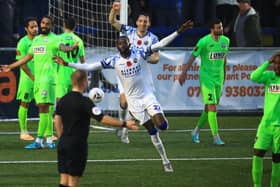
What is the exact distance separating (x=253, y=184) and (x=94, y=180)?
2426mm

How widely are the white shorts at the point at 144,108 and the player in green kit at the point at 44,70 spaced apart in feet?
9.58

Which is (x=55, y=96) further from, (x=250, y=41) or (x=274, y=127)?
(x=250, y=41)

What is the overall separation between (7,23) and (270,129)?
14689 mm

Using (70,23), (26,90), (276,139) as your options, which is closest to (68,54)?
(70,23)

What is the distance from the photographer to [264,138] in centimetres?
1372

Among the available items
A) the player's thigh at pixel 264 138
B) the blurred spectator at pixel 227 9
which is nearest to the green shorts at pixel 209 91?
the player's thigh at pixel 264 138

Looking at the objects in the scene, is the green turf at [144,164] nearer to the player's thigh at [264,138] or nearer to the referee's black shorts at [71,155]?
the player's thigh at [264,138]

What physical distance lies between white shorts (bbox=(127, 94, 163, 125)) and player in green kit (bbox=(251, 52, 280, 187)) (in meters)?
3.09

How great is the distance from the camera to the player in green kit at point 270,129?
13.7 metres

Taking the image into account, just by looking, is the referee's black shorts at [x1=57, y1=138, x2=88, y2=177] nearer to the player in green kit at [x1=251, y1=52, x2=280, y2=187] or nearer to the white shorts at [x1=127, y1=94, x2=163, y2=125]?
the player in green kit at [x1=251, y1=52, x2=280, y2=187]

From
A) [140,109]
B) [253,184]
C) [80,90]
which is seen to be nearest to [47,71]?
[140,109]

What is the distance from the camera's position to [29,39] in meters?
20.5

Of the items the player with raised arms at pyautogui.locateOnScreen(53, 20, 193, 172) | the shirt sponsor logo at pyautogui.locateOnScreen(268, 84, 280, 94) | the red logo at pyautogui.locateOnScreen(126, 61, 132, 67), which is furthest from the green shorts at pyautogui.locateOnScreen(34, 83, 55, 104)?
the shirt sponsor logo at pyautogui.locateOnScreen(268, 84, 280, 94)

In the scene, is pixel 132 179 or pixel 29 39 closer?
pixel 132 179
